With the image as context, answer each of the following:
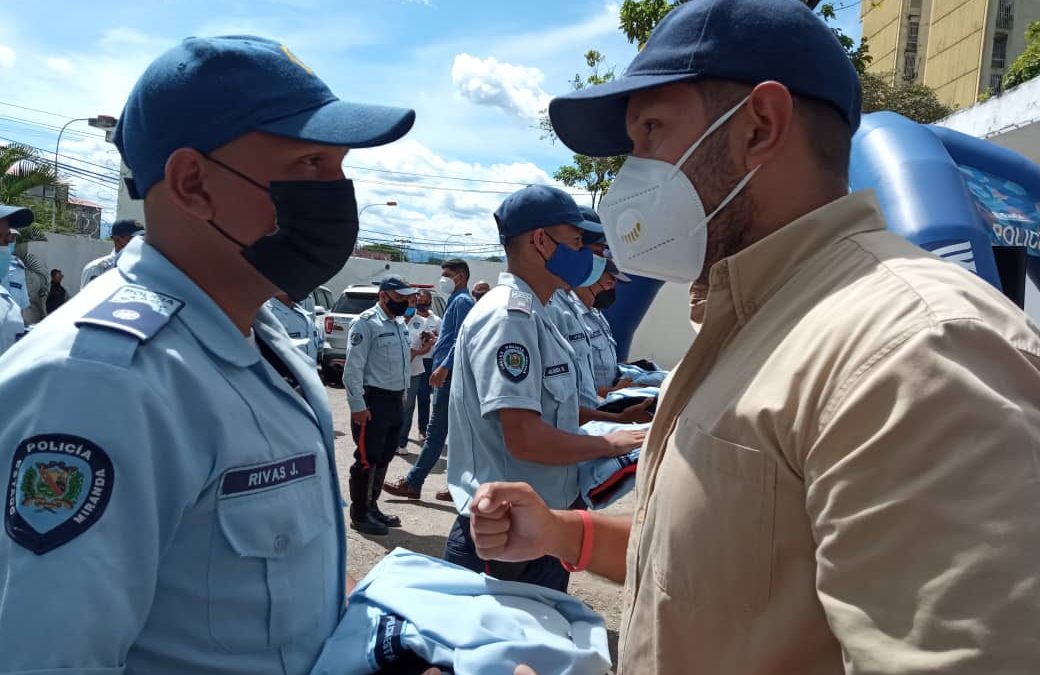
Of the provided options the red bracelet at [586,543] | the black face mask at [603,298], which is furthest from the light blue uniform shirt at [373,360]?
the red bracelet at [586,543]

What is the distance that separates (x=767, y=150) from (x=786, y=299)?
0.95 ft

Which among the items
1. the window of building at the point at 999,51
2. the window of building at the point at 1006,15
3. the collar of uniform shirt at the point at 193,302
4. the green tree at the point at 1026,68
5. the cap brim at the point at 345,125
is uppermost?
the window of building at the point at 1006,15

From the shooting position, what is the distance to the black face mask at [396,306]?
6656mm

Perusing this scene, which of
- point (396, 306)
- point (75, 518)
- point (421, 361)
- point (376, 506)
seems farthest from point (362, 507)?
point (75, 518)

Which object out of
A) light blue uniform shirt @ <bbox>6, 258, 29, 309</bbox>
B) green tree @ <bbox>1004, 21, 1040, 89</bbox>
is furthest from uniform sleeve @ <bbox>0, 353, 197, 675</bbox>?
green tree @ <bbox>1004, 21, 1040, 89</bbox>

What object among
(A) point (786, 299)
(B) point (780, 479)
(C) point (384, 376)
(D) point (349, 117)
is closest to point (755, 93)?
(A) point (786, 299)

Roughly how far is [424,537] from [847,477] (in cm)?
523

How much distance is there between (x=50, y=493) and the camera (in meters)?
1.00

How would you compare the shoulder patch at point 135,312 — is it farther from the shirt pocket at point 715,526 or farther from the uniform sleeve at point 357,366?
the uniform sleeve at point 357,366

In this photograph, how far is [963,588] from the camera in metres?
0.76

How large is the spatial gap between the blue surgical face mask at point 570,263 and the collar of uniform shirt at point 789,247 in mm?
1966

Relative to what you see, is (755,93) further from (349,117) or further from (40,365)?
(40,365)

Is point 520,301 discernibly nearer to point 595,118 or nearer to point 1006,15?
point 595,118

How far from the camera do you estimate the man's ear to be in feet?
4.51
